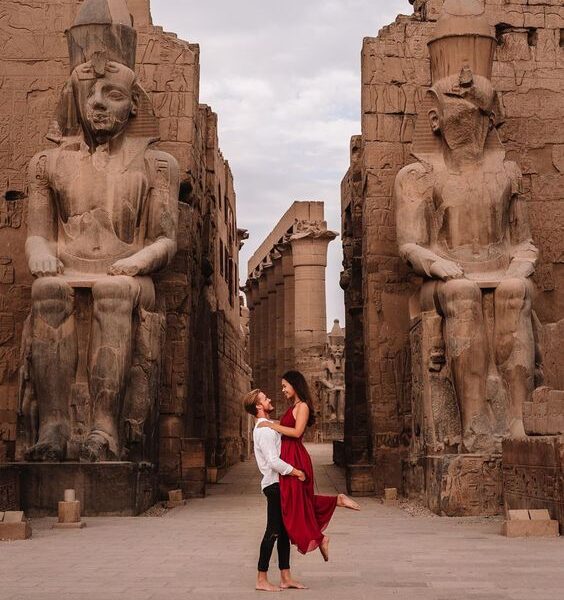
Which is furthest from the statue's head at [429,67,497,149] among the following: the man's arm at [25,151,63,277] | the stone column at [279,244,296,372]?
the stone column at [279,244,296,372]

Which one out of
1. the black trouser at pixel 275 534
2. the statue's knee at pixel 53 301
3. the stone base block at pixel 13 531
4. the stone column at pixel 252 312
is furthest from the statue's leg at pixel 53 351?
the stone column at pixel 252 312

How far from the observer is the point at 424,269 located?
8.94 meters

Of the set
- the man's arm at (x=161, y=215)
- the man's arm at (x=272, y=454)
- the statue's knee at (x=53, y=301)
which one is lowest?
the man's arm at (x=272, y=454)

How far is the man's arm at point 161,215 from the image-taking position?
8.83 meters

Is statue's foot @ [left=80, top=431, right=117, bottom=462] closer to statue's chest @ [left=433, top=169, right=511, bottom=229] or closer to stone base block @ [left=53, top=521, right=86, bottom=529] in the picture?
stone base block @ [left=53, top=521, right=86, bottom=529]

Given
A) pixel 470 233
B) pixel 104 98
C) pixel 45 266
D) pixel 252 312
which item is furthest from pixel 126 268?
pixel 252 312

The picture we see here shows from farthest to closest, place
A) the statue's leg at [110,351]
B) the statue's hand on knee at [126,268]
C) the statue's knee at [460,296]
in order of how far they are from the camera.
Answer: the statue's hand on knee at [126,268], the statue's knee at [460,296], the statue's leg at [110,351]

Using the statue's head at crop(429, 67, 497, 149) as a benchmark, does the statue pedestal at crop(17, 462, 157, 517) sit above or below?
below

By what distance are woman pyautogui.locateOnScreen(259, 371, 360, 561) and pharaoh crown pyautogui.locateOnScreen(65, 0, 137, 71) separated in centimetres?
488

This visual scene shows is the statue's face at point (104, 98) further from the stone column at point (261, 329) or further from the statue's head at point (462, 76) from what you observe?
the stone column at point (261, 329)

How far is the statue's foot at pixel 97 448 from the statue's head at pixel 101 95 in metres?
2.48

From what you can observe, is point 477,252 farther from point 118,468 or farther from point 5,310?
point 5,310

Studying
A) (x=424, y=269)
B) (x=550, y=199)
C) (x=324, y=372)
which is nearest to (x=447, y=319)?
(x=424, y=269)

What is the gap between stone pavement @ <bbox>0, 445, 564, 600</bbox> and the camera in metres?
4.57
